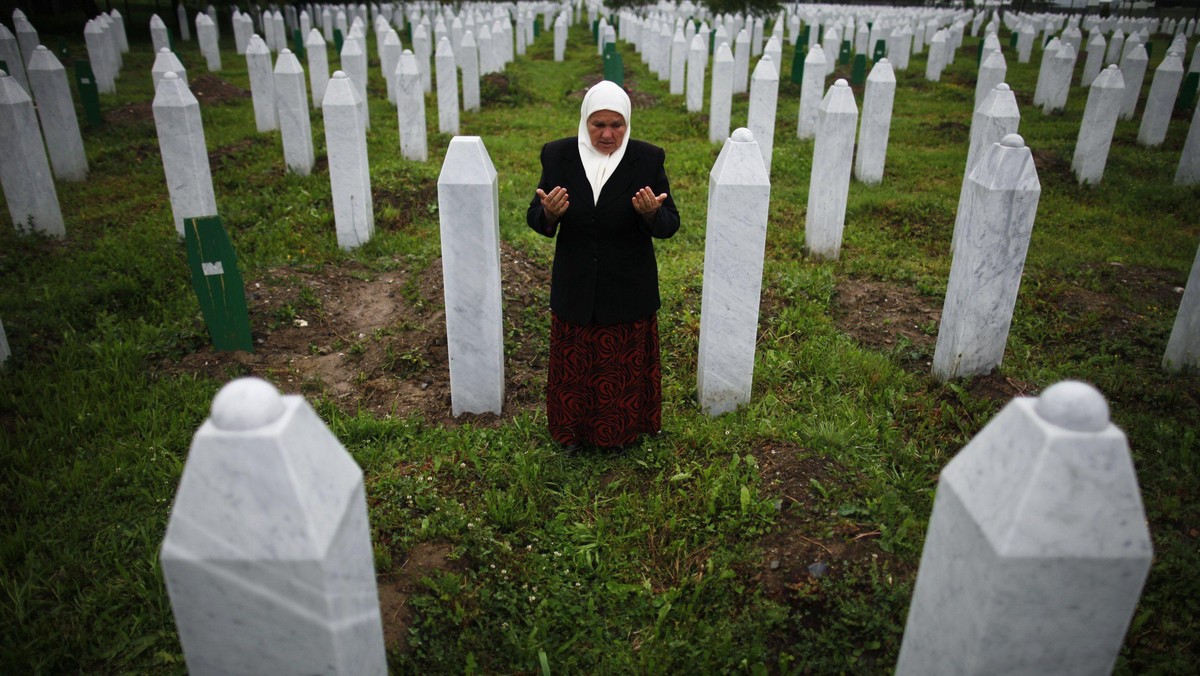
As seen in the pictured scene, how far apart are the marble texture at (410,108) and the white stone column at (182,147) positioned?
119 inches

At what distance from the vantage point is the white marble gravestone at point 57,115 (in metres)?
7.51

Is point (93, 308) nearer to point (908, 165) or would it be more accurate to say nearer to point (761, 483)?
point (761, 483)

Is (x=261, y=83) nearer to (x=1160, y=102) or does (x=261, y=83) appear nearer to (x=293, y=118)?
(x=293, y=118)

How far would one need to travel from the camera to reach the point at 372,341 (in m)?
4.94

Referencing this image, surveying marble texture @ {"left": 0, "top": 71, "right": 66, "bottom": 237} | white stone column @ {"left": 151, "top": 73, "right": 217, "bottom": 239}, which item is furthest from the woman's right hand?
marble texture @ {"left": 0, "top": 71, "right": 66, "bottom": 237}

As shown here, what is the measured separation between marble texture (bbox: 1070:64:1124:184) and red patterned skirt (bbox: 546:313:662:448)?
6.94 meters

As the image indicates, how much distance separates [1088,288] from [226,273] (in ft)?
19.5

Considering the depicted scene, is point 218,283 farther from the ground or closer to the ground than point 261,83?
closer to the ground

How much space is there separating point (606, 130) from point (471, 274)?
3.45 ft

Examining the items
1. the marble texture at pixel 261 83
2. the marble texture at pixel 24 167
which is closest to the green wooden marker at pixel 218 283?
the marble texture at pixel 24 167

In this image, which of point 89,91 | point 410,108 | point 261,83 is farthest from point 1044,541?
point 89,91

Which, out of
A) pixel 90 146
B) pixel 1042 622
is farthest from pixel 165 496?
pixel 90 146

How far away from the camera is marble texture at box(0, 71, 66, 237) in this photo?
5.94 metres

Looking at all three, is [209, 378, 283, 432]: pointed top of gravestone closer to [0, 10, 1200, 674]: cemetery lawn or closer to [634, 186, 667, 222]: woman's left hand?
[0, 10, 1200, 674]: cemetery lawn
